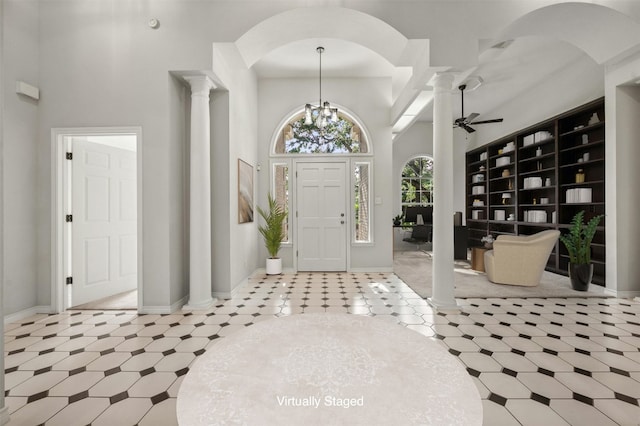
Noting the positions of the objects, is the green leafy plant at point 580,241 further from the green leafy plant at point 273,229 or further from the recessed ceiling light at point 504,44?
the green leafy plant at point 273,229

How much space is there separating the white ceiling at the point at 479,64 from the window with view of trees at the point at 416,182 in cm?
321

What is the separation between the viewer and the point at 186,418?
847 mm

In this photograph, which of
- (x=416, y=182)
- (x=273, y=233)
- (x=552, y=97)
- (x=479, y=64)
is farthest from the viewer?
(x=416, y=182)

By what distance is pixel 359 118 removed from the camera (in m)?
5.63

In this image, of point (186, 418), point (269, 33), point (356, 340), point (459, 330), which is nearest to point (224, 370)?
point (186, 418)

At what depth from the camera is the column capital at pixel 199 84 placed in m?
3.51

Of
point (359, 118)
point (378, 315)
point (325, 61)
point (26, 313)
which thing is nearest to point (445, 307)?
point (378, 315)

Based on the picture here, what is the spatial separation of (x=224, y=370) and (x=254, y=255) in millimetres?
4369

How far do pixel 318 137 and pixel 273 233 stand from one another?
86.0 inches

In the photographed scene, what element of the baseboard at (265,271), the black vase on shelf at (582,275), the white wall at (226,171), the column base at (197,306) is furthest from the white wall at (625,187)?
the column base at (197,306)

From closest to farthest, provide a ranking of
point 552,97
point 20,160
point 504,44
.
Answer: point 20,160
point 504,44
point 552,97

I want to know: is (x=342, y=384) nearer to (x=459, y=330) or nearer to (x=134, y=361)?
(x=134, y=361)

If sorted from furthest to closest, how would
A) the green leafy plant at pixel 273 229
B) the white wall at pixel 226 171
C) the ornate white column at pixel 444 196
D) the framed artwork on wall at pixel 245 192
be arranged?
the green leafy plant at pixel 273 229 → the framed artwork on wall at pixel 245 192 → the white wall at pixel 226 171 → the ornate white column at pixel 444 196

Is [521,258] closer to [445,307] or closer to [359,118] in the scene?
[445,307]
